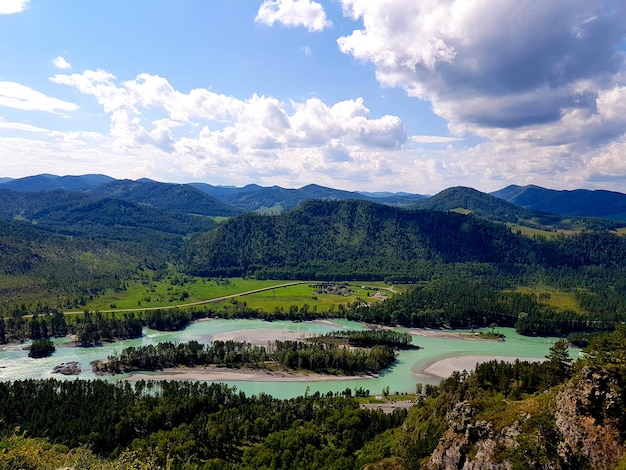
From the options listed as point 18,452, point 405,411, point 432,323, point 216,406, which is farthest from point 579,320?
point 18,452

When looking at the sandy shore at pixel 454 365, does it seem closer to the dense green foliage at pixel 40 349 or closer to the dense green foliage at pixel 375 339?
the dense green foliage at pixel 375 339

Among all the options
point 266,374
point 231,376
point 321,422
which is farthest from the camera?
point 266,374

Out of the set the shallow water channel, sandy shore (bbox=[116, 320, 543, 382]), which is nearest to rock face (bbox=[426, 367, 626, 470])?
the shallow water channel

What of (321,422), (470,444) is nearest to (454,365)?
(321,422)

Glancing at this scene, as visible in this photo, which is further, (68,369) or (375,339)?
(375,339)

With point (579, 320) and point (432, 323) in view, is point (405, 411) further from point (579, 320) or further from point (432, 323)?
point (579, 320)

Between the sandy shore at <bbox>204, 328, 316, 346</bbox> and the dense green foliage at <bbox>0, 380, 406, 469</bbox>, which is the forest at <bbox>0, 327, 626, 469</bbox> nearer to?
the dense green foliage at <bbox>0, 380, 406, 469</bbox>

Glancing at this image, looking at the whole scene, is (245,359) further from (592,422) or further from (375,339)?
(592,422)
